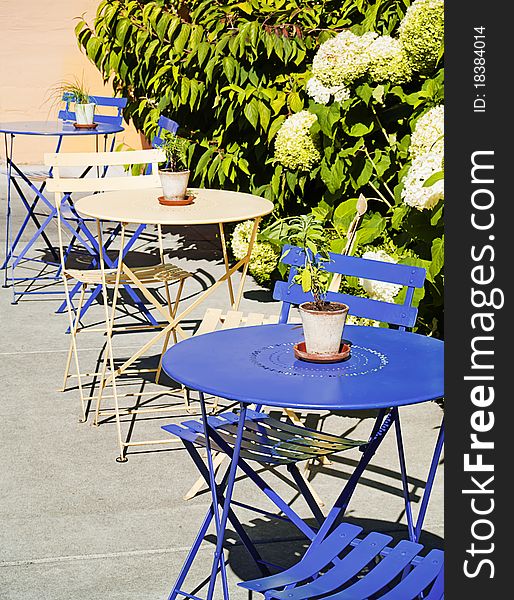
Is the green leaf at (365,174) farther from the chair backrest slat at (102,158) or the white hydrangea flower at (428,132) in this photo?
the chair backrest slat at (102,158)

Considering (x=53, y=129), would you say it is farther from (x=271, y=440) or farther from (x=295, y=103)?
(x=271, y=440)

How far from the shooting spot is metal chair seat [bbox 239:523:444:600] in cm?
254

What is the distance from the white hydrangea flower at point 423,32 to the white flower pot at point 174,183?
1421 mm

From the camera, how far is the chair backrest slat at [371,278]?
3596 mm

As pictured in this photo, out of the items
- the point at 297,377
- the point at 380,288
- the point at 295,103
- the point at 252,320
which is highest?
the point at 295,103

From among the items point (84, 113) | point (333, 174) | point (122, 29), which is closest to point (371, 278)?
point (333, 174)

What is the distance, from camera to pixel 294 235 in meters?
3.24

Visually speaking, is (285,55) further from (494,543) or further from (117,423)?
(494,543)

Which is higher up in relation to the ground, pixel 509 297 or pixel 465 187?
pixel 465 187

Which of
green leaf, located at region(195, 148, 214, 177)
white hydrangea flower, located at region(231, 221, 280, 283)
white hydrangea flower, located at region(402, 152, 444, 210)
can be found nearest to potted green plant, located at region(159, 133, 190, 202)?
white hydrangea flower, located at region(402, 152, 444, 210)

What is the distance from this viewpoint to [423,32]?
18.2ft

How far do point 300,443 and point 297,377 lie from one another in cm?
44

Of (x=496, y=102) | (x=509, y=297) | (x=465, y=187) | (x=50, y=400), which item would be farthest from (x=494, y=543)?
(x=50, y=400)

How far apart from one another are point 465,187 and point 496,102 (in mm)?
180
